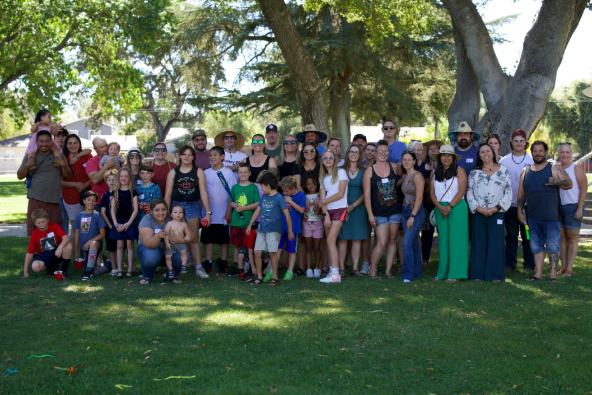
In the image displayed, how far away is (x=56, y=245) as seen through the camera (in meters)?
7.43

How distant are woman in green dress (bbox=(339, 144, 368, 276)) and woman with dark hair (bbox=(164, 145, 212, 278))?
6.38ft

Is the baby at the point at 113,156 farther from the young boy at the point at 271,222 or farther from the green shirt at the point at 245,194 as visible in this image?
the young boy at the point at 271,222

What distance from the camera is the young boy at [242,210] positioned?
7.40 metres

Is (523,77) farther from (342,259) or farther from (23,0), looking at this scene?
(23,0)

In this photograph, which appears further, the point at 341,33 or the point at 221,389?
the point at 341,33

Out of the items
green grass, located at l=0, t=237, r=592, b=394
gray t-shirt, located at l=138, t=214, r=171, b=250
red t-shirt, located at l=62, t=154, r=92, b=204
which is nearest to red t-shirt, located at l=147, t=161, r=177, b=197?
gray t-shirt, located at l=138, t=214, r=171, b=250

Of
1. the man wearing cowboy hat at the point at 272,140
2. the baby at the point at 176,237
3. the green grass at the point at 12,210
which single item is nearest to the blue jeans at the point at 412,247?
the man wearing cowboy hat at the point at 272,140

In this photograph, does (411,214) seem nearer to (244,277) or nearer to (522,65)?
(244,277)

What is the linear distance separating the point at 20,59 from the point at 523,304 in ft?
58.4

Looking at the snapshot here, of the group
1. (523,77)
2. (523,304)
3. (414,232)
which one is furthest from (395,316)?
(523,77)

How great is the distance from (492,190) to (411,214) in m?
1.11

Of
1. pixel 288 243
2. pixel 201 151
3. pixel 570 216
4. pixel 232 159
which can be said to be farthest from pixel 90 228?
pixel 570 216

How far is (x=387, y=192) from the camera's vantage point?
7.29 meters

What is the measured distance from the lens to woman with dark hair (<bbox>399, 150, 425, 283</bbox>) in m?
7.14
